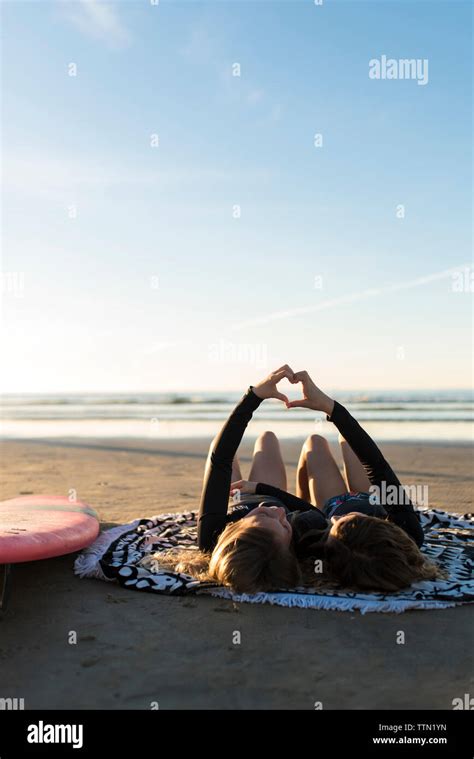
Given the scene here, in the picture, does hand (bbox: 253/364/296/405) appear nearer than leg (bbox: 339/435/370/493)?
Yes

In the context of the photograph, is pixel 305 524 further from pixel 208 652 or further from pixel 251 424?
pixel 251 424

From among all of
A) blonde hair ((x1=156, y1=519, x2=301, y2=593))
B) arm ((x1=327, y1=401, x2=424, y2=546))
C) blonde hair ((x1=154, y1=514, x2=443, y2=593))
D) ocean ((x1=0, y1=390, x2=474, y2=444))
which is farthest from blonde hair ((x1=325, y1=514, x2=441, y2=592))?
ocean ((x1=0, y1=390, x2=474, y2=444))

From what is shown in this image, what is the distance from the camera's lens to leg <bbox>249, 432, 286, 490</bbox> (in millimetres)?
5645

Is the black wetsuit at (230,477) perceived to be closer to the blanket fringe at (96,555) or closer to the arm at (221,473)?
the arm at (221,473)

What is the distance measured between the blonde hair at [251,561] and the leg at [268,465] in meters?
1.60

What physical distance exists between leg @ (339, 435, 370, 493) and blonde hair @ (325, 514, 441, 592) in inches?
51.6

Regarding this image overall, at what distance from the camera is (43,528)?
14.0 ft

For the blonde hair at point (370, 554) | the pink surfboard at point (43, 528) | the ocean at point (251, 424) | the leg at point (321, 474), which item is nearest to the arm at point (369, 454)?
the blonde hair at point (370, 554)

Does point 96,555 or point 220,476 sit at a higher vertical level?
point 220,476

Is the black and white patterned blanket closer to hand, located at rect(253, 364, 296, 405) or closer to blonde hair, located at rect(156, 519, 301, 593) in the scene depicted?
blonde hair, located at rect(156, 519, 301, 593)

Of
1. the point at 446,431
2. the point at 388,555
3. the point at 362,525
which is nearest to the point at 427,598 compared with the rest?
the point at 388,555

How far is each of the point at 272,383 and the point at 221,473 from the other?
661 mm

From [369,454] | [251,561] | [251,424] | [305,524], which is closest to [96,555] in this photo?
[251,561]

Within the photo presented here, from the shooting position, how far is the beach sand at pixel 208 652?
293 cm
